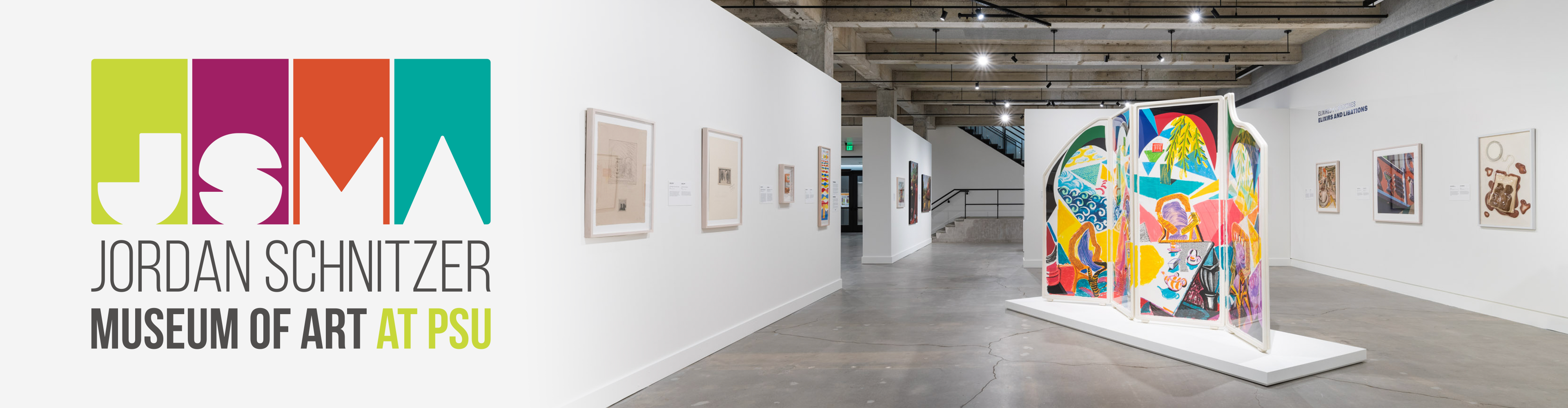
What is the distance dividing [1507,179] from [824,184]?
6.04 m

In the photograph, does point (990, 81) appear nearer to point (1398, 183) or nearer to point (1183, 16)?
point (1183, 16)

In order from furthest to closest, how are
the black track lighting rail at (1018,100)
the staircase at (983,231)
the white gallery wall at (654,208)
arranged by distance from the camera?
the staircase at (983,231), the black track lighting rail at (1018,100), the white gallery wall at (654,208)

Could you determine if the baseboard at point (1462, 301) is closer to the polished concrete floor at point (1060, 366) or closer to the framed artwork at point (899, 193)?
the polished concrete floor at point (1060, 366)

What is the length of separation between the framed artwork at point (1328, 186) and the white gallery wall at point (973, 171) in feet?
34.5

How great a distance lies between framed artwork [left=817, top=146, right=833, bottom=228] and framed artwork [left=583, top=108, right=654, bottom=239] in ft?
11.5

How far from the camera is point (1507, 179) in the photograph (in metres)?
6.61

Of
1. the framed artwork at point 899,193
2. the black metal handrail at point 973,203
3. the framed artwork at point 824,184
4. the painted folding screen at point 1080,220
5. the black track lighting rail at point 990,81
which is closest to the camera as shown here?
the painted folding screen at point 1080,220

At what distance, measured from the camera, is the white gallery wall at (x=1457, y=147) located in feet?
20.3

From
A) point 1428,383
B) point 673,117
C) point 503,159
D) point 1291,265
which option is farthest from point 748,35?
point 1291,265

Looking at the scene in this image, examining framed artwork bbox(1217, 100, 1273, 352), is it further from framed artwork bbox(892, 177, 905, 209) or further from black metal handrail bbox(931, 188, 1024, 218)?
black metal handrail bbox(931, 188, 1024, 218)

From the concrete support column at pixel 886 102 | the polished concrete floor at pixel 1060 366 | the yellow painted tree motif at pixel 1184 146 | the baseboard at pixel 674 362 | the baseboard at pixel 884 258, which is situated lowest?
the polished concrete floor at pixel 1060 366

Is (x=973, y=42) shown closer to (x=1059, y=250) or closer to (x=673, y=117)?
(x=1059, y=250)

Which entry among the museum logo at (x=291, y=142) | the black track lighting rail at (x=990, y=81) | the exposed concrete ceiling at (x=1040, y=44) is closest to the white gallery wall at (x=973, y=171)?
the exposed concrete ceiling at (x=1040, y=44)

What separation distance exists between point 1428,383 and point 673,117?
15.0 ft
